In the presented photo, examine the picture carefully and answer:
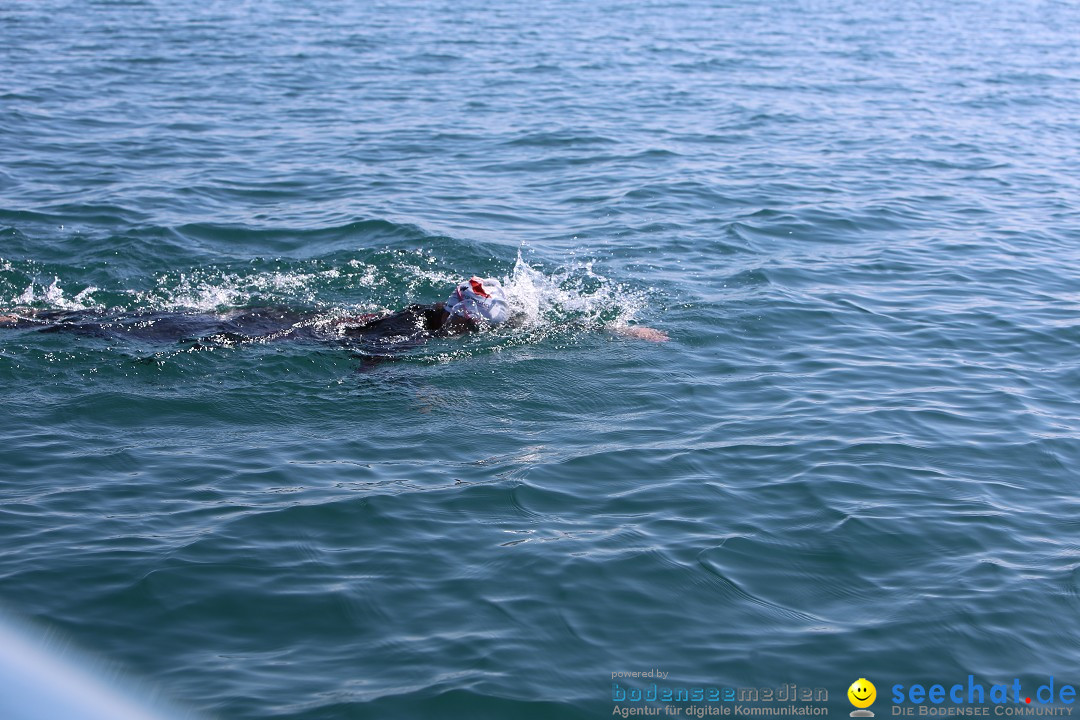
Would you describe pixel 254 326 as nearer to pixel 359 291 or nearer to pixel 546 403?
pixel 359 291

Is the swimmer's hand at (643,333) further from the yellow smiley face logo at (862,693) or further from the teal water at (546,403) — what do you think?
the yellow smiley face logo at (862,693)

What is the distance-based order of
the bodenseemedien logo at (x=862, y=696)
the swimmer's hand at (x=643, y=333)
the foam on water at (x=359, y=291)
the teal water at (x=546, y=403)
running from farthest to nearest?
the foam on water at (x=359, y=291)
the swimmer's hand at (x=643, y=333)
the teal water at (x=546, y=403)
the bodenseemedien logo at (x=862, y=696)

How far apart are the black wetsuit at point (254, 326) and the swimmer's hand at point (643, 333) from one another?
76.2 inches

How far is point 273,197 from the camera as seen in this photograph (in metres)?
15.3

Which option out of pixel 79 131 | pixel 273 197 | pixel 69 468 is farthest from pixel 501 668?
pixel 79 131

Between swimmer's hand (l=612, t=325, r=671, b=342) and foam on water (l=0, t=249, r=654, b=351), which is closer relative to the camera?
swimmer's hand (l=612, t=325, r=671, b=342)

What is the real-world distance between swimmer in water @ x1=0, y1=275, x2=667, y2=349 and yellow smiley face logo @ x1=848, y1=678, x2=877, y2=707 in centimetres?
549

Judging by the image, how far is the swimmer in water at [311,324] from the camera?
1033cm

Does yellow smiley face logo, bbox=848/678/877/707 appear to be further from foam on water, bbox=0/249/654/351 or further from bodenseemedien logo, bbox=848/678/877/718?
foam on water, bbox=0/249/654/351

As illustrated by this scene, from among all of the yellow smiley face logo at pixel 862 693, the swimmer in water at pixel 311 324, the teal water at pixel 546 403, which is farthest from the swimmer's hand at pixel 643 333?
the yellow smiley face logo at pixel 862 693

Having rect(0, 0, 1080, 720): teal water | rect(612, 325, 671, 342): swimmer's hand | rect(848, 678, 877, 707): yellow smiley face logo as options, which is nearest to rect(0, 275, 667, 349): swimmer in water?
rect(612, 325, 671, 342): swimmer's hand

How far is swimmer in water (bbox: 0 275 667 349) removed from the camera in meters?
10.3

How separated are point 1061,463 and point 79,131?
16.6 metres

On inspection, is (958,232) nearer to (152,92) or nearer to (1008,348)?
(1008,348)
